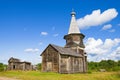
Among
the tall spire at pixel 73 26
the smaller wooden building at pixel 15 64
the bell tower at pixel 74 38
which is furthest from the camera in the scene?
the smaller wooden building at pixel 15 64

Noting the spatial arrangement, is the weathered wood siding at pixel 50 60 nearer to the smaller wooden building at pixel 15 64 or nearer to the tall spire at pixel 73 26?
the tall spire at pixel 73 26

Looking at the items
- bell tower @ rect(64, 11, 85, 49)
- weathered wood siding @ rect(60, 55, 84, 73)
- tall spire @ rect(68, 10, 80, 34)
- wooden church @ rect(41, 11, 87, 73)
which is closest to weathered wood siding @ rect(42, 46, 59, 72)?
wooden church @ rect(41, 11, 87, 73)

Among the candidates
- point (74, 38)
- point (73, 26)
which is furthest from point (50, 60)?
point (73, 26)

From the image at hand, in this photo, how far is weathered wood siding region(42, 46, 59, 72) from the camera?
125ft

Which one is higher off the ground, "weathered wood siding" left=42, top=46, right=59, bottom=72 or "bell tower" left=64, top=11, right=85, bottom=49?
"bell tower" left=64, top=11, right=85, bottom=49

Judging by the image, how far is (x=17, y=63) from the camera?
201 feet

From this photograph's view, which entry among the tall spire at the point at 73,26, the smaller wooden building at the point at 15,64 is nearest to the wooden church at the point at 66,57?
the tall spire at the point at 73,26

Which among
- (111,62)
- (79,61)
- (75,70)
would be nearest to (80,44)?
(79,61)

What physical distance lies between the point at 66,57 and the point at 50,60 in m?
3.54

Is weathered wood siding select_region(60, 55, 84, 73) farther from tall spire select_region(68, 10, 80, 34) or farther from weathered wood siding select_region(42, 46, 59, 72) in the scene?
tall spire select_region(68, 10, 80, 34)

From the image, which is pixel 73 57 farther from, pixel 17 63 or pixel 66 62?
pixel 17 63

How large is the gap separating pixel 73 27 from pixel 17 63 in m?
24.4

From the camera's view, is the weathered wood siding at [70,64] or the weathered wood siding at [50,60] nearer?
the weathered wood siding at [50,60]

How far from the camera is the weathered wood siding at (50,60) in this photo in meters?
38.0
